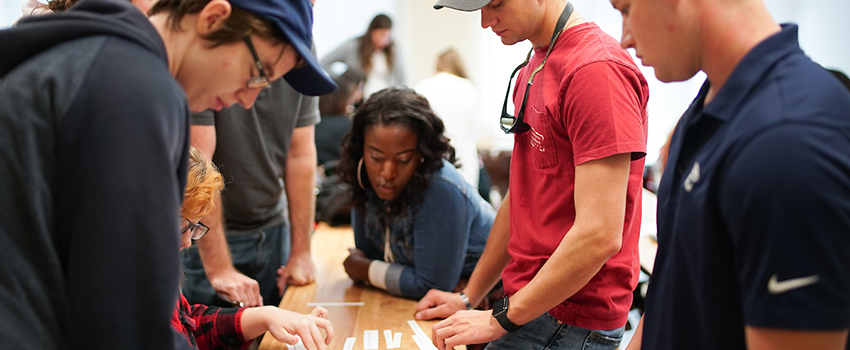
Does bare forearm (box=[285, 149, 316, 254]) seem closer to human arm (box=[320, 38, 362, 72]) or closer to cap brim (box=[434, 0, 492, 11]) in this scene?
cap brim (box=[434, 0, 492, 11])

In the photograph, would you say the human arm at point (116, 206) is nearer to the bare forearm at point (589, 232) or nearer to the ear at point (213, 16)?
the ear at point (213, 16)

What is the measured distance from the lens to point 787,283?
0.68 meters

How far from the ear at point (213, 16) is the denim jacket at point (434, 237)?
116 centimetres

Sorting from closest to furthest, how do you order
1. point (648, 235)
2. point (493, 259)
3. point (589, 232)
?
point (589, 232)
point (493, 259)
point (648, 235)

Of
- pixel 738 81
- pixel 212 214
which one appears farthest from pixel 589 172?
pixel 212 214

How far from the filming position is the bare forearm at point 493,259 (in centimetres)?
167

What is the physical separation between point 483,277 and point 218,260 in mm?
890

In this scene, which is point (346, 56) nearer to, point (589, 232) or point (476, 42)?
point (476, 42)

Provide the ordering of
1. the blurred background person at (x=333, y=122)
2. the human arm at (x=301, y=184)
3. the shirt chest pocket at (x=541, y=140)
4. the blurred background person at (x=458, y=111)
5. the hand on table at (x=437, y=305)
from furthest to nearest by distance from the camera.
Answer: the blurred background person at (x=333, y=122) → the blurred background person at (x=458, y=111) → the human arm at (x=301, y=184) → the hand on table at (x=437, y=305) → the shirt chest pocket at (x=541, y=140)

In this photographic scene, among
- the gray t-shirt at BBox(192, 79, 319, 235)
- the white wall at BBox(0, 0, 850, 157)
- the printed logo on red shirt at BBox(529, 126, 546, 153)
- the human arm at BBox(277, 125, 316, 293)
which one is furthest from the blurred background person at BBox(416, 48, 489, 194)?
the white wall at BBox(0, 0, 850, 157)

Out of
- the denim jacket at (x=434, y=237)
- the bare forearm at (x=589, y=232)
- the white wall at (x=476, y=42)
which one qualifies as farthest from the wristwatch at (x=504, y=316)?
the white wall at (x=476, y=42)

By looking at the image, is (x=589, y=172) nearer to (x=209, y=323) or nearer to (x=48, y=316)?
(x=48, y=316)

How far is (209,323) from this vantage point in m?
1.62

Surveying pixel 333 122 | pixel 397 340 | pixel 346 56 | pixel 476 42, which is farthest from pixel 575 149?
pixel 476 42
